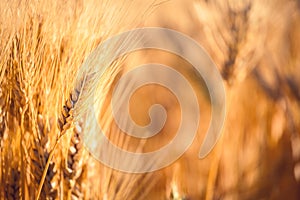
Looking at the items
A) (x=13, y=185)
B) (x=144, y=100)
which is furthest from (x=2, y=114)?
(x=144, y=100)

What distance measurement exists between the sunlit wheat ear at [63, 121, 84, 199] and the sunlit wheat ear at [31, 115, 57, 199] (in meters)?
0.03

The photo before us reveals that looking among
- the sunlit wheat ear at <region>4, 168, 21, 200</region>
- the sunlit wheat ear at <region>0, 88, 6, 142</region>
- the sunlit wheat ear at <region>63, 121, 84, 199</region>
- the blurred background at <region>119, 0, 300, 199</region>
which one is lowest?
the blurred background at <region>119, 0, 300, 199</region>

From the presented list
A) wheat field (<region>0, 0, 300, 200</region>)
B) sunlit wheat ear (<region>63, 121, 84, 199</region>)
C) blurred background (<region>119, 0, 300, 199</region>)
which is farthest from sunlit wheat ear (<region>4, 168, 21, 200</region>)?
blurred background (<region>119, 0, 300, 199</region>)

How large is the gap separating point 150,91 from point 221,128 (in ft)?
0.98

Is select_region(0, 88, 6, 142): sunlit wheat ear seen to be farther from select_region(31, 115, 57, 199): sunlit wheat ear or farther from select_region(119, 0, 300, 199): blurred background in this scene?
select_region(119, 0, 300, 199): blurred background

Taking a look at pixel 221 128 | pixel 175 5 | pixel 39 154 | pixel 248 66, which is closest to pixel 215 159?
pixel 221 128

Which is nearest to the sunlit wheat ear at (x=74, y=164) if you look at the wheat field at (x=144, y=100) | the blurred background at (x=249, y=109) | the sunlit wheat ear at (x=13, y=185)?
the wheat field at (x=144, y=100)

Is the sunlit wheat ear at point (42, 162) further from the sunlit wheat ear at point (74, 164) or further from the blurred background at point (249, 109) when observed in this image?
the blurred background at point (249, 109)

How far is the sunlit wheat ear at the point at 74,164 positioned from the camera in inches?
46.9

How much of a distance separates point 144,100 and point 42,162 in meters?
0.51

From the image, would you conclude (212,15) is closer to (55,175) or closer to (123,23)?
(123,23)

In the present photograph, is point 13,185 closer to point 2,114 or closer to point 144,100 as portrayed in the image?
point 2,114

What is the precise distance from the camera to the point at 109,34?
4.11ft

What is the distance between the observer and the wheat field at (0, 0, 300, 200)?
4.00ft
